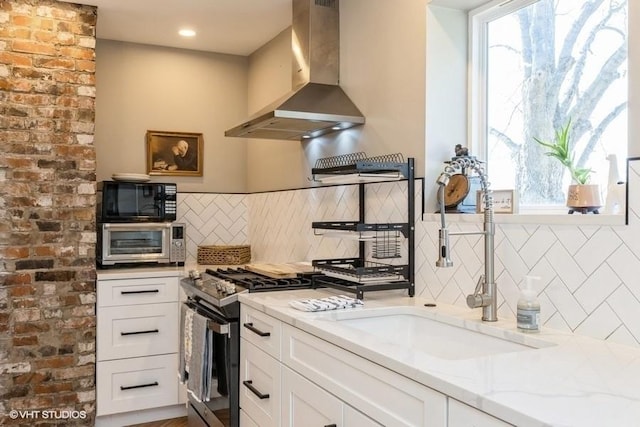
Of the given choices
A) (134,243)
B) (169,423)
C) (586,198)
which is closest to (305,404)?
(586,198)

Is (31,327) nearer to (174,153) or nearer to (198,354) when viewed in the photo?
(198,354)

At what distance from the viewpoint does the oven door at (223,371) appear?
245cm

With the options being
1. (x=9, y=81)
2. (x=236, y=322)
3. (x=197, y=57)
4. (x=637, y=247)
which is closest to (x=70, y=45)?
(x=9, y=81)

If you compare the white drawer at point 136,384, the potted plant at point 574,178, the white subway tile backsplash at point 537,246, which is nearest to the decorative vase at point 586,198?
the potted plant at point 574,178

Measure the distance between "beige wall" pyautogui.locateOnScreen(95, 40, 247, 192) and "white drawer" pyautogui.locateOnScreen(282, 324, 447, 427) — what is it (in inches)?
101

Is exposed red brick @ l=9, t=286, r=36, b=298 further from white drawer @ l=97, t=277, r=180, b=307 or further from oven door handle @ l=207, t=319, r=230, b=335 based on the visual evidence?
oven door handle @ l=207, t=319, r=230, b=335

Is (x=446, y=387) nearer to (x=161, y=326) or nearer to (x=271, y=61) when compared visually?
(x=161, y=326)

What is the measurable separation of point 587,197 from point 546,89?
57cm

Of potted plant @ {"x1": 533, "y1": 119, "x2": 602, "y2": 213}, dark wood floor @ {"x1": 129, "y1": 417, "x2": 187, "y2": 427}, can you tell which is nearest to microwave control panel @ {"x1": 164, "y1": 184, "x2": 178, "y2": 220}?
dark wood floor @ {"x1": 129, "y1": 417, "x2": 187, "y2": 427}

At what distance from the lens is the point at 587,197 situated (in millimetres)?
1719

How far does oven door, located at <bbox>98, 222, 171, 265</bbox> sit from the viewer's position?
11.4 feet

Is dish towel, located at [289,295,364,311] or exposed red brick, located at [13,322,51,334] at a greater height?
dish towel, located at [289,295,364,311]

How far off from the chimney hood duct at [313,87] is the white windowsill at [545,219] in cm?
88

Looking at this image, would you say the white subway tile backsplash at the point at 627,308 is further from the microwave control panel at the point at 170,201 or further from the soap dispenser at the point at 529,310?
the microwave control panel at the point at 170,201
